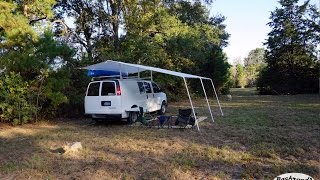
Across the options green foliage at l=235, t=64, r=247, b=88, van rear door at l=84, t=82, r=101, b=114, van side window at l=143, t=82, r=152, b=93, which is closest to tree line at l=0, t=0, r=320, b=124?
van rear door at l=84, t=82, r=101, b=114

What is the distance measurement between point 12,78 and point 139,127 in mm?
4753

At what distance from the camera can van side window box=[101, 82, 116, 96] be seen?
1063 cm

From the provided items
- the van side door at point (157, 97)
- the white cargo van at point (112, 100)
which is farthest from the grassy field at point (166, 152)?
the van side door at point (157, 97)

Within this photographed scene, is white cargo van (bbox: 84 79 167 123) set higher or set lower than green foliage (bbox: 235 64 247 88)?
lower

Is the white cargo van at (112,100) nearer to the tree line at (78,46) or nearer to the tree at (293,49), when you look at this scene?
the tree line at (78,46)

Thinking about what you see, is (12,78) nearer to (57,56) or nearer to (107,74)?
(57,56)

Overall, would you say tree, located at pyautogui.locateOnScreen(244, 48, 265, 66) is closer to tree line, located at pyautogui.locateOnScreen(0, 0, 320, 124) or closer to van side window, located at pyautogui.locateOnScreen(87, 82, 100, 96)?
tree line, located at pyautogui.locateOnScreen(0, 0, 320, 124)

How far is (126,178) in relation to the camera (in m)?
5.30

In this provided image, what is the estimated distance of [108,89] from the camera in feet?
35.2

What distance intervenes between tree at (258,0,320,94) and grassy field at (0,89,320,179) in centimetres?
2092

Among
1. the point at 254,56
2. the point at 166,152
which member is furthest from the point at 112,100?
the point at 254,56

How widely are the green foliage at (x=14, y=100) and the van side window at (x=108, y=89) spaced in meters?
2.80

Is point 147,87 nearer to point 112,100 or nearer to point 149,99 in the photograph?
point 149,99

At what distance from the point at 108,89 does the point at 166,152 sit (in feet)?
14.5
